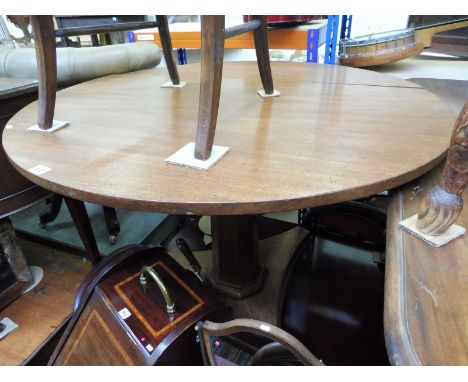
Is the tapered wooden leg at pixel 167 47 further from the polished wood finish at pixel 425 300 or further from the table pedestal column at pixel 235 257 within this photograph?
the polished wood finish at pixel 425 300

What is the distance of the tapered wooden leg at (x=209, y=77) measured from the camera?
1.63 ft

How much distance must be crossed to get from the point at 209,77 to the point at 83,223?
0.96m

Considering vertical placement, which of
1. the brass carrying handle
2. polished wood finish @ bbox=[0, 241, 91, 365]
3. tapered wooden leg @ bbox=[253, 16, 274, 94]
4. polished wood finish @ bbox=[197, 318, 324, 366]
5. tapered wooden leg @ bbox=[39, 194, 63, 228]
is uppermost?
tapered wooden leg @ bbox=[253, 16, 274, 94]

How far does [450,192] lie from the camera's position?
41 cm

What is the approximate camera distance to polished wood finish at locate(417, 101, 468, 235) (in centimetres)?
39

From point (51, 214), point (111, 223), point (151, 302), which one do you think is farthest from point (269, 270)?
point (51, 214)

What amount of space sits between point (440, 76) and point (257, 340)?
4.51ft

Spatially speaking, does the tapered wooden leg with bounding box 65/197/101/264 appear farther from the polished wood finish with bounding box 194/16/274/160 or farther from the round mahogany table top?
the polished wood finish with bounding box 194/16/274/160

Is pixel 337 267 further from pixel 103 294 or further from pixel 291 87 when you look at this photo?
pixel 103 294

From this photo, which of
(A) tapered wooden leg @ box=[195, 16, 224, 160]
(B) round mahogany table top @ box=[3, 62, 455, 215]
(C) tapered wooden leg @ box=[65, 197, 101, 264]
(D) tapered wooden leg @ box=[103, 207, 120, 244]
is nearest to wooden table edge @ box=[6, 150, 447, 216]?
(B) round mahogany table top @ box=[3, 62, 455, 215]

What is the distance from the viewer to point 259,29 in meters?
0.80

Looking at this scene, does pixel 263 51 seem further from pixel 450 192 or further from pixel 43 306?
pixel 43 306

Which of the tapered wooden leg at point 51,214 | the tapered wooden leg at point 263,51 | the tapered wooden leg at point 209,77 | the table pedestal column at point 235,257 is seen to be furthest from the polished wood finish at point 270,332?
the tapered wooden leg at point 51,214

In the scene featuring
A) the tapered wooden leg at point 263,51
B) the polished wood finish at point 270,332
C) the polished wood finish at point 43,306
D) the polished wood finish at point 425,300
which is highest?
the tapered wooden leg at point 263,51
